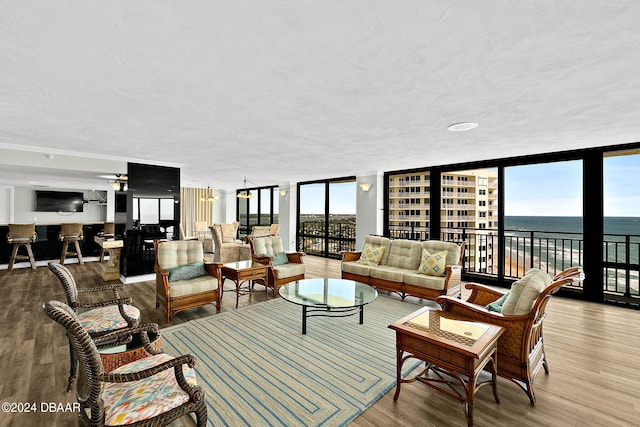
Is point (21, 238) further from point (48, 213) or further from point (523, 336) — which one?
point (523, 336)

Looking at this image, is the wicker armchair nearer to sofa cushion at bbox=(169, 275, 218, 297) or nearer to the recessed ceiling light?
the recessed ceiling light

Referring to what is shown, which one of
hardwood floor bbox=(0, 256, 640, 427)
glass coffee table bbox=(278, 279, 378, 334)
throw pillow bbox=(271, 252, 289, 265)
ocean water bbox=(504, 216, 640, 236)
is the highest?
ocean water bbox=(504, 216, 640, 236)

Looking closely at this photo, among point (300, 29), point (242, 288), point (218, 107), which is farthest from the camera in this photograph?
point (242, 288)

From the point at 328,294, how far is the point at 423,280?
1596mm

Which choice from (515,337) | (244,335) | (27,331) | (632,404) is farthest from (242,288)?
(632,404)

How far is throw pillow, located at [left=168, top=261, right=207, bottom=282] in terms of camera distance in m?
3.82

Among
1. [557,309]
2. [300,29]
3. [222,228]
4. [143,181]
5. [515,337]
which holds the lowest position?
[557,309]

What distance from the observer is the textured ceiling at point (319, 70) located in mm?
1452

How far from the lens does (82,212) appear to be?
966 cm

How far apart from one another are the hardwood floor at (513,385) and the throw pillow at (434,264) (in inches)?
55.3

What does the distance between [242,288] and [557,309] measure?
499 cm

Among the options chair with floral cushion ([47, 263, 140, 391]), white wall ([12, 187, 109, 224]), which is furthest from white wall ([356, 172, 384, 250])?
white wall ([12, 187, 109, 224])

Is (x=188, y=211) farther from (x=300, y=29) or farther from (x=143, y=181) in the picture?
(x=300, y=29)

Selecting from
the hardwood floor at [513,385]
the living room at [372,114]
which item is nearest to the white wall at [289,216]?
the living room at [372,114]
